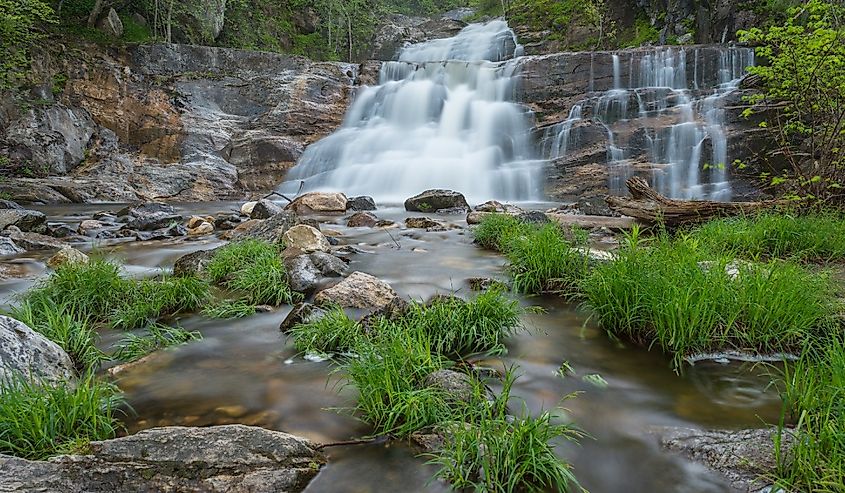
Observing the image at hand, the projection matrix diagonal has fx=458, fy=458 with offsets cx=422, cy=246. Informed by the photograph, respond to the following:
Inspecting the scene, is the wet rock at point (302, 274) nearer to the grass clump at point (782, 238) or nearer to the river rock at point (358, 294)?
the river rock at point (358, 294)

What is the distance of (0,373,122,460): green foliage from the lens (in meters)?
1.88

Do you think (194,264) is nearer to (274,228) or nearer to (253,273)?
(253,273)

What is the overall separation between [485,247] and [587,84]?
1365 cm

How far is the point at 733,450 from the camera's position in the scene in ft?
6.66

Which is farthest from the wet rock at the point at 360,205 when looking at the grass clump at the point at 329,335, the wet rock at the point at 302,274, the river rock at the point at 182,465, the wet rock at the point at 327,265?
the river rock at the point at 182,465

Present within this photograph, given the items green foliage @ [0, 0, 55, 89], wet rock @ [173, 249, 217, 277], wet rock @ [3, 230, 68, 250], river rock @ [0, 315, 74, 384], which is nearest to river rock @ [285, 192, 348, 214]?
wet rock @ [3, 230, 68, 250]

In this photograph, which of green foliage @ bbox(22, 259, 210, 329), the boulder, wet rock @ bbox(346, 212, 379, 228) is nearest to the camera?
green foliage @ bbox(22, 259, 210, 329)

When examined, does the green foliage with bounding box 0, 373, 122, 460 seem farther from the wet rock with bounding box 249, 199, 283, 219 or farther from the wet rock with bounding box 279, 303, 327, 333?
the wet rock with bounding box 249, 199, 283, 219

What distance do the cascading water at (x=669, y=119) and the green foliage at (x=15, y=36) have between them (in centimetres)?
1712

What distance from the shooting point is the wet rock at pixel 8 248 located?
6.54 meters

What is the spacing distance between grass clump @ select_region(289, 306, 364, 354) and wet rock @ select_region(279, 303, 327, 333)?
0.18 metres

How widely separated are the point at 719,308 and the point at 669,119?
14.3m

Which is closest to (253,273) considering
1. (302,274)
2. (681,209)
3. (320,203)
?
(302,274)

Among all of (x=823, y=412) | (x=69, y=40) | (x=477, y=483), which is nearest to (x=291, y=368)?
(x=477, y=483)
